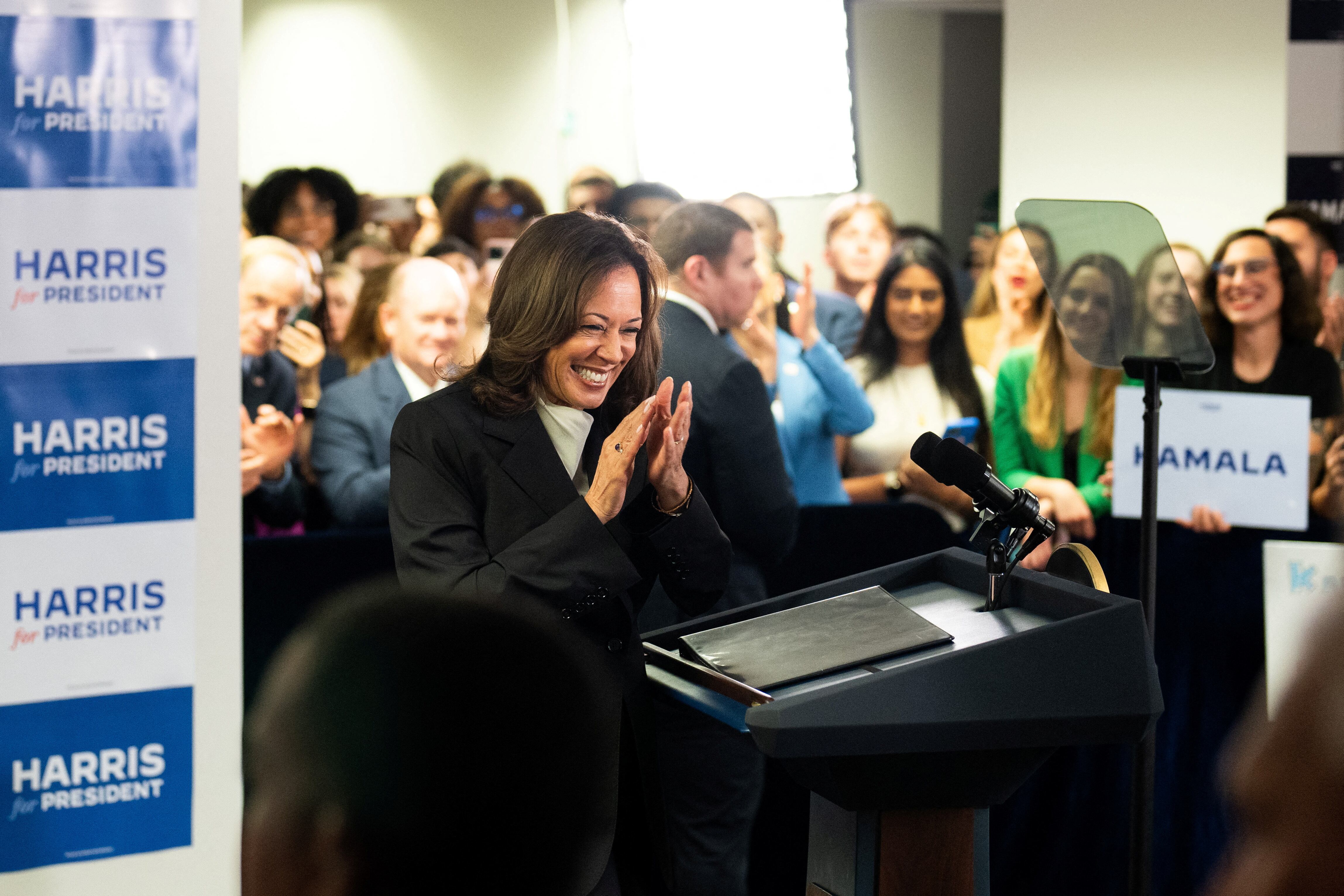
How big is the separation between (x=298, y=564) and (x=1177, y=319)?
1988mm

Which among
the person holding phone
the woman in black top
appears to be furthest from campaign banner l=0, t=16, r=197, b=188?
the woman in black top

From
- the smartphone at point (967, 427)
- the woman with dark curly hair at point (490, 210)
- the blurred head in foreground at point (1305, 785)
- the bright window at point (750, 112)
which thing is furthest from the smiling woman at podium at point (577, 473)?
the woman with dark curly hair at point (490, 210)

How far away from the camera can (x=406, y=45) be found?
19.2 feet

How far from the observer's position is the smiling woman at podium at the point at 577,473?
1870 millimetres

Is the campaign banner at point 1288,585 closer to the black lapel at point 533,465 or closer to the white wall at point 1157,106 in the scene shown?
the white wall at point 1157,106

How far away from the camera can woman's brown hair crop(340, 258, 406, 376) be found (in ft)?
11.0

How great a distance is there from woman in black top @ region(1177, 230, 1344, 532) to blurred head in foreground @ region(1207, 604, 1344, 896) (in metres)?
3.00

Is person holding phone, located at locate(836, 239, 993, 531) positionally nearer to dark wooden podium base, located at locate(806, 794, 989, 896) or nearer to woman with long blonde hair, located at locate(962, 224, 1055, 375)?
woman with long blonde hair, located at locate(962, 224, 1055, 375)

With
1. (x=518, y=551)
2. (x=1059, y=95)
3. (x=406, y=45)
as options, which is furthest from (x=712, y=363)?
(x=406, y=45)

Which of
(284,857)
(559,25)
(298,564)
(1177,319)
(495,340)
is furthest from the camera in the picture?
(559,25)

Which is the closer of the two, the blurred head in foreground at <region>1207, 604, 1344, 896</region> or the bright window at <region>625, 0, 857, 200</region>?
the blurred head in foreground at <region>1207, 604, 1344, 896</region>

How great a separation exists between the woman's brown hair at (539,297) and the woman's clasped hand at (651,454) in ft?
0.56

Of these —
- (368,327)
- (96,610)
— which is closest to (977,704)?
(96,610)

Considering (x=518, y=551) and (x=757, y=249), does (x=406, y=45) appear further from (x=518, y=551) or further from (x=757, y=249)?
(x=518, y=551)
